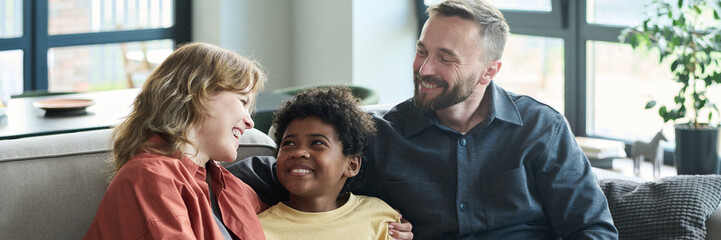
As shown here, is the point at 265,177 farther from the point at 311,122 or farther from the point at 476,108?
the point at 476,108

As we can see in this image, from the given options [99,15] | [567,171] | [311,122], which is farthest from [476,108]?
[99,15]

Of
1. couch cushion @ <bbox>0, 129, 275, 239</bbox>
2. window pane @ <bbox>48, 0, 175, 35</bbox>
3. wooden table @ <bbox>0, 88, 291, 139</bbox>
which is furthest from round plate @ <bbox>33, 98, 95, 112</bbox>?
window pane @ <bbox>48, 0, 175, 35</bbox>

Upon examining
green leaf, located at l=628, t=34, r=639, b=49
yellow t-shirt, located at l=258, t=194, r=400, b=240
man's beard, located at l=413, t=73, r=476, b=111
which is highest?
green leaf, located at l=628, t=34, r=639, b=49

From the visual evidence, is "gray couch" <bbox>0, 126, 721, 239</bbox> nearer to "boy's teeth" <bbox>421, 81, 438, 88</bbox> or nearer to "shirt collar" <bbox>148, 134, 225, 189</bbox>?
"shirt collar" <bbox>148, 134, 225, 189</bbox>

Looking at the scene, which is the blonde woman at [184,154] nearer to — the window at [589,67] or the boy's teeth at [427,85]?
the boy's teeth at [427,85]

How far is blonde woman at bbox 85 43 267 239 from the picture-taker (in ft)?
5.41

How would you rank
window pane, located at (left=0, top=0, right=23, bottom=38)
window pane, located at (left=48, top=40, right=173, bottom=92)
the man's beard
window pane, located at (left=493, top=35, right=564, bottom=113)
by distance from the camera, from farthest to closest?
window pane, located at (left=48, top=40, right=173, bottom=92) → window pane, located at (left=0, top=0, right=23, bottom=38) → window pane, located at (left=493, top=35, right=564, bottom=113) → the man's beard

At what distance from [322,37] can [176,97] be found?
3369mm

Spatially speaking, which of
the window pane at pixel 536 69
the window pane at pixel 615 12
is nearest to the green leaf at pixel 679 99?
the window pane at pixel 615 12

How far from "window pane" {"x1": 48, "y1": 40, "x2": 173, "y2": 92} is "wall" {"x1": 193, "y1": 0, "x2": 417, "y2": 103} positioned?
0.31m

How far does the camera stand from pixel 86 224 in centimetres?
204

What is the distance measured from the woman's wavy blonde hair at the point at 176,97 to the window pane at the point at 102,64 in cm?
344

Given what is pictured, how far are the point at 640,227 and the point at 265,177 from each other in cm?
93

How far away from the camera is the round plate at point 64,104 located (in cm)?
315
